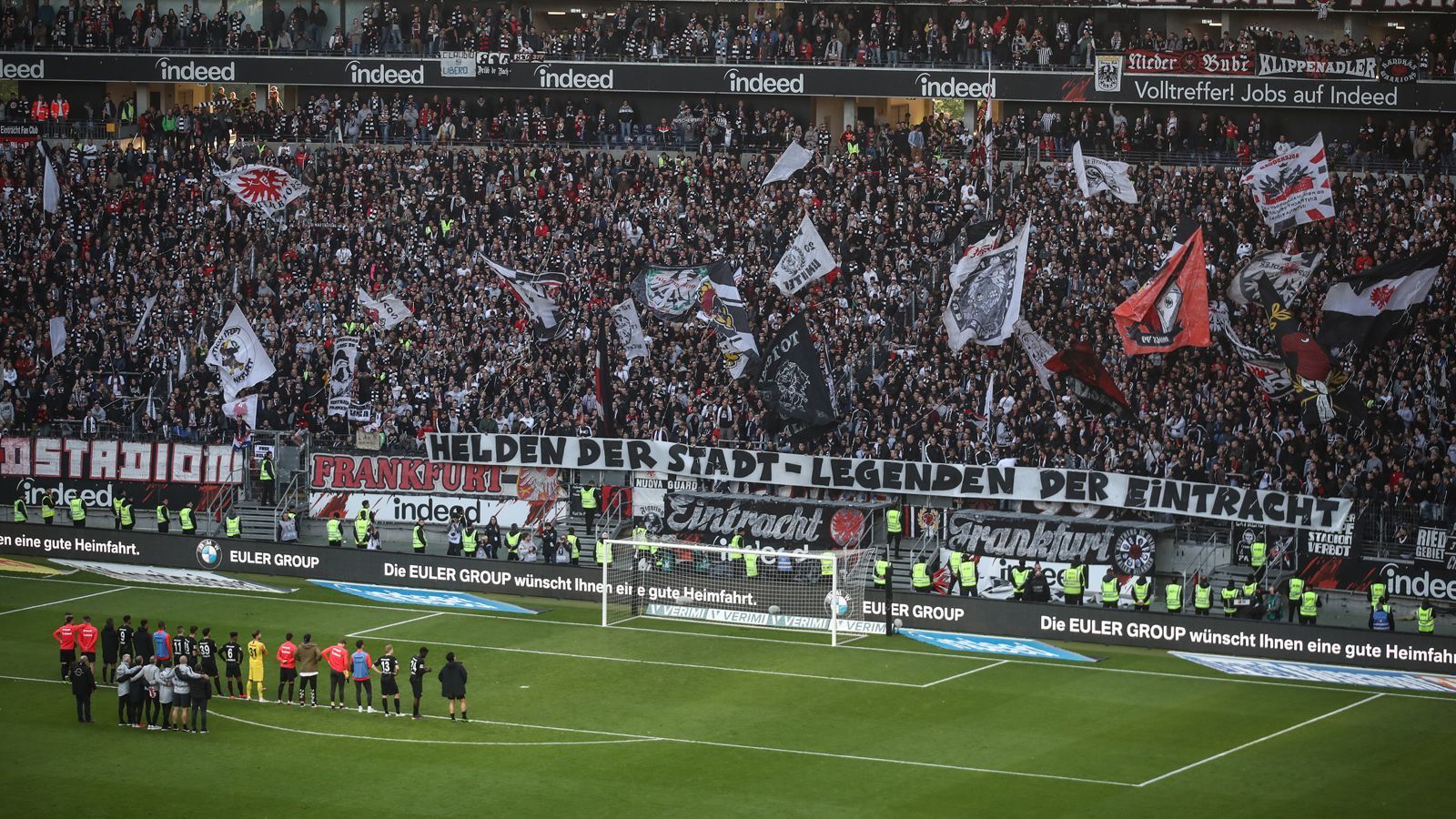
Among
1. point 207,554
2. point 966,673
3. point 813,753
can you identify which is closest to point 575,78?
point 207,554

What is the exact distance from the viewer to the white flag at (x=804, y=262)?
47.6m

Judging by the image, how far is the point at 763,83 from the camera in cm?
5841

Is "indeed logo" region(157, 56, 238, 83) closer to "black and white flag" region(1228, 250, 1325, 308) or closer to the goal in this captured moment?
the goal

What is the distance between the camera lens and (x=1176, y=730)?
3256 cm

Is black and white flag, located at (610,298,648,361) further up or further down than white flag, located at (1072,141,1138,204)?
further down

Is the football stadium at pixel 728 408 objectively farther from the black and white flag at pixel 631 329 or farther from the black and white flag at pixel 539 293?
the black and white flag at pixel 631 329

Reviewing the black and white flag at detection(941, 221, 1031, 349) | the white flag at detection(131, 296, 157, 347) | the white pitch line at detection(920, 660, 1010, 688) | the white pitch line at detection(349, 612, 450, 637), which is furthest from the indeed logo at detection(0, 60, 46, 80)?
the white pitch line at detection(920, 660, 1010, 688)

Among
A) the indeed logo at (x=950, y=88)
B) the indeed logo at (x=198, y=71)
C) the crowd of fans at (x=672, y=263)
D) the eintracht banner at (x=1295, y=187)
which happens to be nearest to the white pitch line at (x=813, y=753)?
the crowd of fans at (x=672, y=263)

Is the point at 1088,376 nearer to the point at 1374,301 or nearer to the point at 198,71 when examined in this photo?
the point at 1374,301

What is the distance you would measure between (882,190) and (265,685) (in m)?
23.2

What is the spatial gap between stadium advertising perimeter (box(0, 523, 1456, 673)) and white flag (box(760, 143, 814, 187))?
42.9 feet

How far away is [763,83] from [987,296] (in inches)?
611

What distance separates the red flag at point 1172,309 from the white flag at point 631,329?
12.5m

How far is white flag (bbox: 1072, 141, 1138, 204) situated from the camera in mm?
45875
